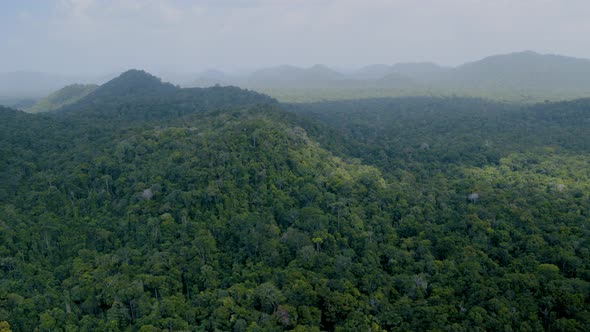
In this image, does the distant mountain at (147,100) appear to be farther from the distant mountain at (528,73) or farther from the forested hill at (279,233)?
the distant mountain at (528,73)

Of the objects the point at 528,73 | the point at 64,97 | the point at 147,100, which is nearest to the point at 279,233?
the point at 147,100

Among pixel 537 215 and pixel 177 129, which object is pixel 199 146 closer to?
pixel 177 129

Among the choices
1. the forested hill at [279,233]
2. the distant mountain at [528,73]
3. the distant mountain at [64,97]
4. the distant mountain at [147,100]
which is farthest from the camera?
the distant mountain at [528,73]

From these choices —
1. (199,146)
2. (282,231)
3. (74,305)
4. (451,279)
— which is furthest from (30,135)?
(451,279)

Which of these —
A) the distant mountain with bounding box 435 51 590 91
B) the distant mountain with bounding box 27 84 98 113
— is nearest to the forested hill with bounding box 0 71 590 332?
the distant mountain with bounding box 27 84 98 113

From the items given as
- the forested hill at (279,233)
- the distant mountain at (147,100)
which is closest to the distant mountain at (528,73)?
the distant mountain at (147,100)

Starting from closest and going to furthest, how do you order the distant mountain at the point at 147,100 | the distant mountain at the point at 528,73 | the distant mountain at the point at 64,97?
the distant mountain at the point at 147,100
the distant mountain at the point at 64,97
the distant mountain at the point at 528,73

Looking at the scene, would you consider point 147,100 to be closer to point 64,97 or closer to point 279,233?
point 64,97

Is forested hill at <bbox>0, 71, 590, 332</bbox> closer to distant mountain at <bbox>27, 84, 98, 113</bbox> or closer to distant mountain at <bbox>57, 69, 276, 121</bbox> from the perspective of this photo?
distant mountain at <bbox>57, 69, 276, 121</bbox>
